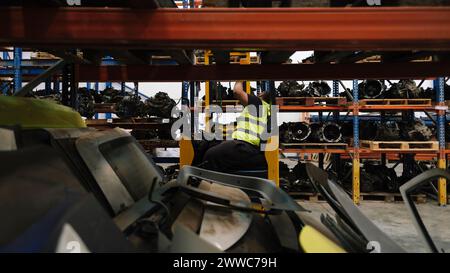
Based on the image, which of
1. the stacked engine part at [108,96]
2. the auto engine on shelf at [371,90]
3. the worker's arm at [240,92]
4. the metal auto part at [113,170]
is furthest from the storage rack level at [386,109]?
the metal auto part at [113,170]

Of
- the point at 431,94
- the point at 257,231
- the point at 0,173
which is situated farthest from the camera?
the point at 431,94

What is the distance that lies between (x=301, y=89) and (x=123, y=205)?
5656 mm

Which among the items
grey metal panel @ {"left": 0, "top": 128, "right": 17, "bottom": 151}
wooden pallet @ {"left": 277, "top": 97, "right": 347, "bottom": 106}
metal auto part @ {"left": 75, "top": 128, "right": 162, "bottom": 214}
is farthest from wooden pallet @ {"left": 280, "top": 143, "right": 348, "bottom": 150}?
grey metal panel @ {"left": 0, "top": 128, "right": 17, "bottom": 151}

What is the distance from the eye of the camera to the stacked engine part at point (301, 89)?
671 cm

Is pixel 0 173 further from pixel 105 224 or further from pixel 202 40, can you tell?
pixel 202 40

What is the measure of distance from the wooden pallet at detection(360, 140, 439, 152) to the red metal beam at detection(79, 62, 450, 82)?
3.61m

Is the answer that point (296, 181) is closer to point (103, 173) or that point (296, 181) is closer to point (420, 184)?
point (420, 184)

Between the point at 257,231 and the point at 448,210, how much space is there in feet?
19.6

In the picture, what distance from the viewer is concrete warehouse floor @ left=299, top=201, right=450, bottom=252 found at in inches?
170

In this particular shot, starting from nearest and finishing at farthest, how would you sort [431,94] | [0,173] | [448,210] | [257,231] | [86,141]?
1. [0,173]
2. [257,231]
3. [86,141]
4. [448,210]
5. [431,94]

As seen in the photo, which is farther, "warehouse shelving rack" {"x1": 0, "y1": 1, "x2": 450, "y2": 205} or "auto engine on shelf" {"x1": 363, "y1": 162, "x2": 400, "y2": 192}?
"auto engine on shelf" {"x1": 363, "y1": 162, "x2": 400, "y2": 192}

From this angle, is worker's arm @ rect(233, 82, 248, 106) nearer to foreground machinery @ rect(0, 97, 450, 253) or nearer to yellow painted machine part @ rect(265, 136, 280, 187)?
yellow painted machine part @ rect(265, 136, 280, 187)

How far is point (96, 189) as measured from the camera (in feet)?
5.09
